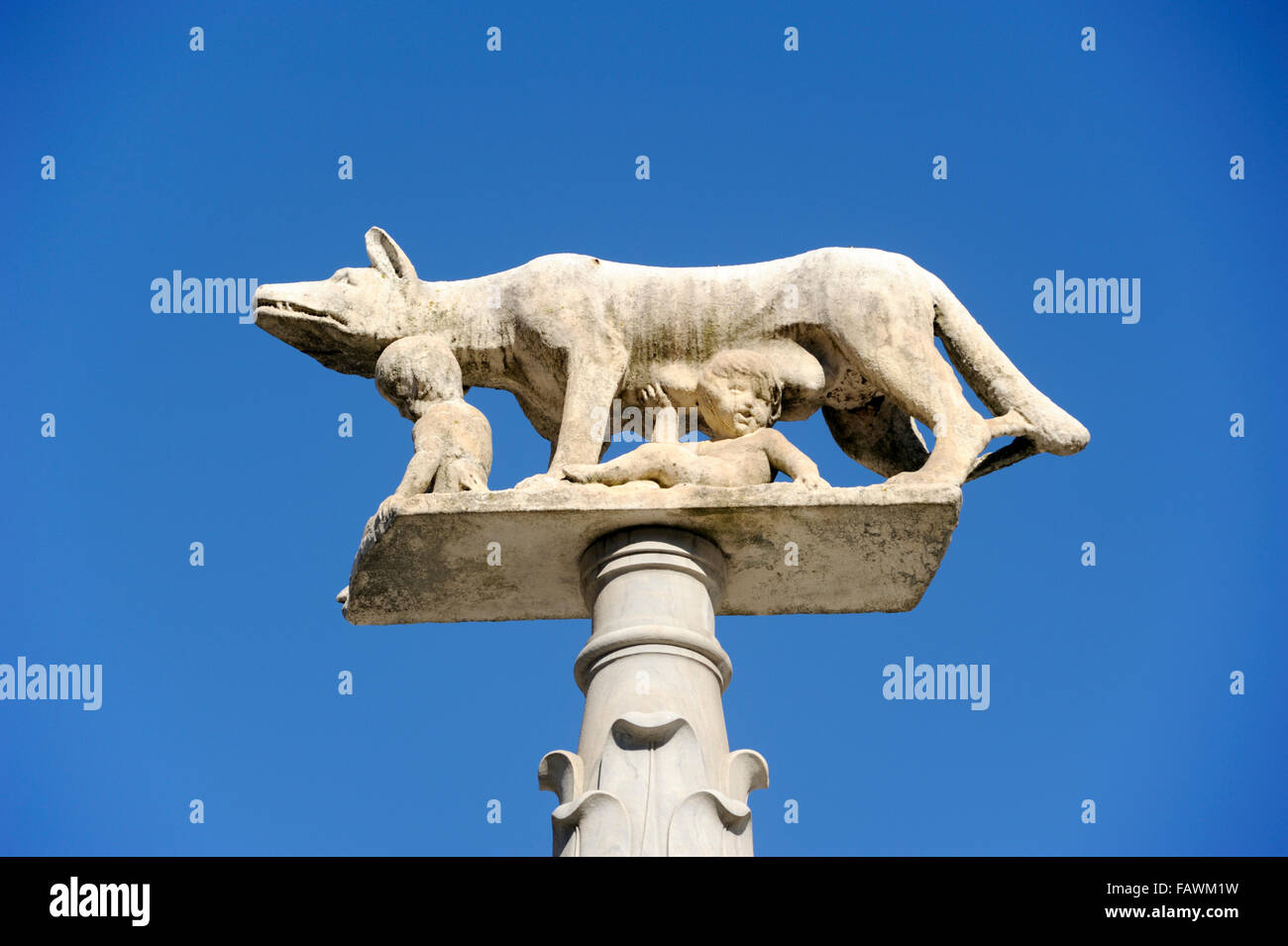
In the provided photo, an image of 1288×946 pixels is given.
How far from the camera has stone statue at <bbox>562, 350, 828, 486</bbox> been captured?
433 inches

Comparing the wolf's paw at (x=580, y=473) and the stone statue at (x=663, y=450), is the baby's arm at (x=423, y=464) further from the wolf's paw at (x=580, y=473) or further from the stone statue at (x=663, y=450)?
the wolf's paw at (x=580, y=473)


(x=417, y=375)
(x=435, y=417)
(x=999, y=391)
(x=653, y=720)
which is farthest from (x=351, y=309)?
(x=999, y=391)

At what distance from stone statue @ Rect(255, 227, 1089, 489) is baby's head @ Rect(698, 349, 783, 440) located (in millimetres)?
86

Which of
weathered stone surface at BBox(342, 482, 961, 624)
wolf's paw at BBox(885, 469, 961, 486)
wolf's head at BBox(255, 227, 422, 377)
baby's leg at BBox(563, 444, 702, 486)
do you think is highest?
wolf's head at BBox(255, 227, 422, 377)

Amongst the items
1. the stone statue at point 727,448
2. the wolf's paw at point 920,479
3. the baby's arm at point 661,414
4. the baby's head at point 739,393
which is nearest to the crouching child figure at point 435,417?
the stone statue at point 727,448

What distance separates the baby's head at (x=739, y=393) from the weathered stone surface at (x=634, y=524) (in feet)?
3.31

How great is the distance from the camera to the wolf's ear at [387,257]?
41.2 ft

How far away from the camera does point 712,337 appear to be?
1198 centimetres

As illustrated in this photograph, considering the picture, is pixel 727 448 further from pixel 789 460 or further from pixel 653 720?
pixel 653 720

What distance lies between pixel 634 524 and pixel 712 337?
1.68 metres

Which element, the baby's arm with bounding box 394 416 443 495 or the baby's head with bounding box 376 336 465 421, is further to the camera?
the baby's head with bounding box 376 336 465 421

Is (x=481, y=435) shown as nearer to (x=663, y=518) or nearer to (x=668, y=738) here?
(x=663, y=518)

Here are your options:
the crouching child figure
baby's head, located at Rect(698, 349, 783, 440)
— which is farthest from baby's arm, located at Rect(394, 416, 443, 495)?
baby's head, located at Rect(698, 349, 783, 440)

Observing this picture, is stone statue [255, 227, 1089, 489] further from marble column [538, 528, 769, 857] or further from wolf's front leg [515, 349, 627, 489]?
marble column [538, 528, 769, 857]
